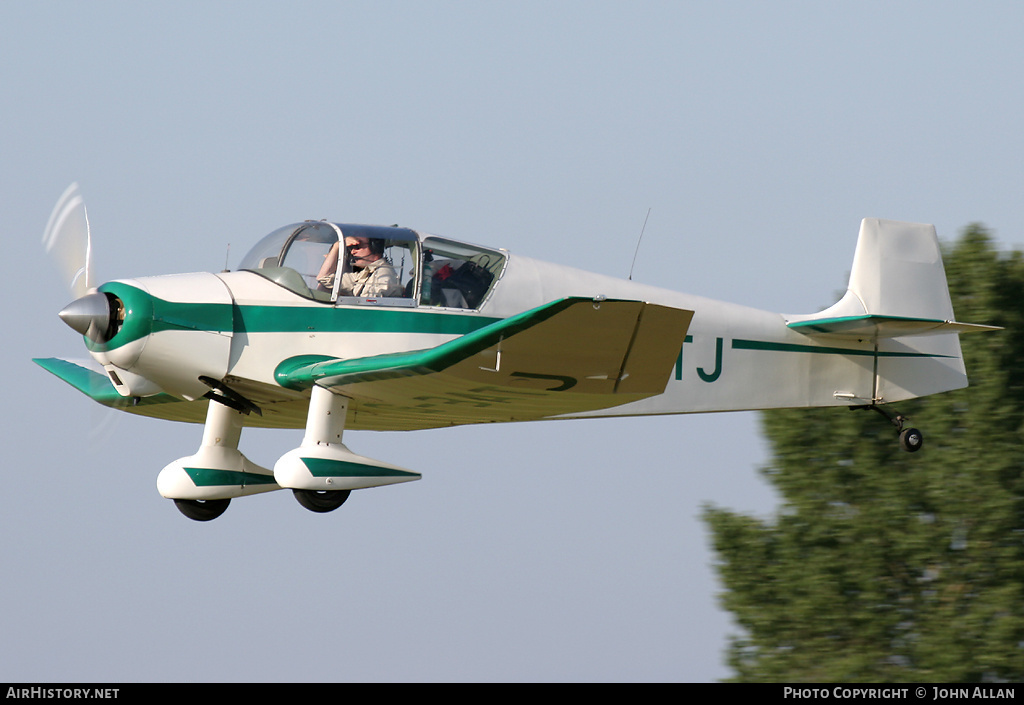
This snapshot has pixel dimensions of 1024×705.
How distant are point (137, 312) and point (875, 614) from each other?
16.5 meters

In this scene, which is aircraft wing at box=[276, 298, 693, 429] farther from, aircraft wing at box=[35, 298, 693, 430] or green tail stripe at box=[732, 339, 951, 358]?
green tail stripe at box=[732, 339, 951, 358]

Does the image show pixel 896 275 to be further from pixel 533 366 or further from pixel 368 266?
pixel 368 266

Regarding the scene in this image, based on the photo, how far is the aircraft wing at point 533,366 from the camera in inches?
301

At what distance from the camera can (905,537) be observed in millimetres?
21906

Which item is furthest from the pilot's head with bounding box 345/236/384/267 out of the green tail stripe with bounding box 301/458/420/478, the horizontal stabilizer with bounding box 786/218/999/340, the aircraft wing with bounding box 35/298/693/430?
the horizontal stabilizer with bounding box 786/218/999/340

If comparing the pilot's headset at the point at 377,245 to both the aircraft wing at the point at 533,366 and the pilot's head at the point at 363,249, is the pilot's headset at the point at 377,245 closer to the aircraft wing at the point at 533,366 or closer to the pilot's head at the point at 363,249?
the pilot's head at the point at 363,249

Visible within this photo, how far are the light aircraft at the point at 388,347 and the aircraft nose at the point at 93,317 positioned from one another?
0.04 ft

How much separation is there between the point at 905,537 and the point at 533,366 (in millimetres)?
15608

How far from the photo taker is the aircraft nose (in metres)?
8.75

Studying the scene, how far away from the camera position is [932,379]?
11469mm

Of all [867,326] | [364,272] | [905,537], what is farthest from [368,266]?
[905,537]

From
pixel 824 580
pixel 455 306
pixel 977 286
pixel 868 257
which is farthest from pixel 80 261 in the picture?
pixel 977 286

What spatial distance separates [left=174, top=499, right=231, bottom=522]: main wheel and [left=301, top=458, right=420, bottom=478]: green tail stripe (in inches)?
68.3

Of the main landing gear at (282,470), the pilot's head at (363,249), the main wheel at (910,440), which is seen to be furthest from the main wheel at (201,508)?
the main wheel at (910,440)
